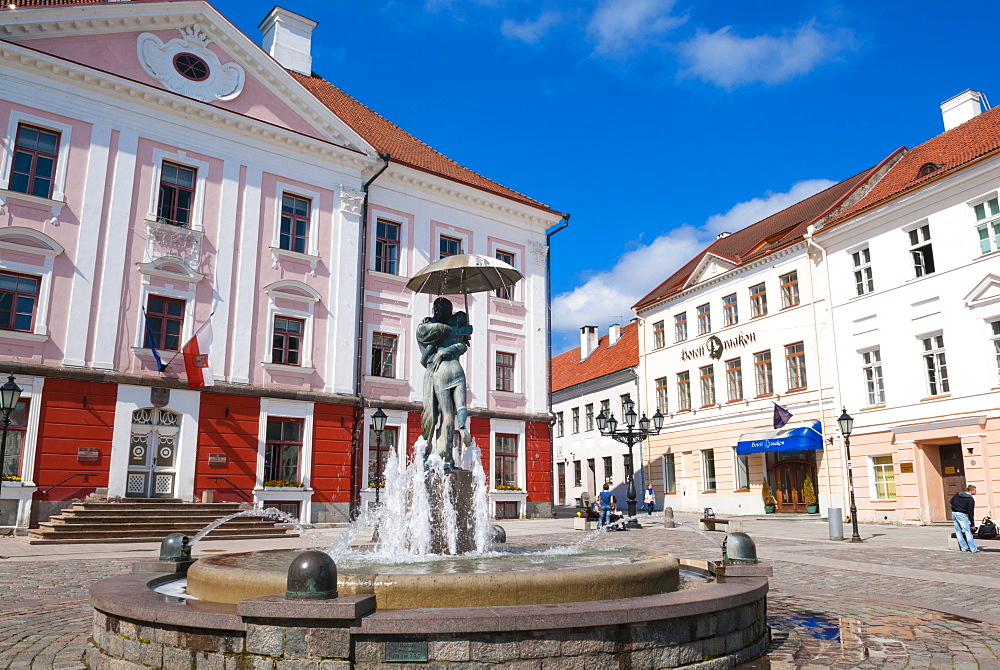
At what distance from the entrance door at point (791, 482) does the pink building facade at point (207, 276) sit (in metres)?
9.61

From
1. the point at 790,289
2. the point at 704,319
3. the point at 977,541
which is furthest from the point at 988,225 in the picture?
the point at 704,319

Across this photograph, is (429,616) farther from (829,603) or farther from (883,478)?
(883,478)

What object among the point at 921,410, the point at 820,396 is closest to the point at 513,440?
the point at 820,396

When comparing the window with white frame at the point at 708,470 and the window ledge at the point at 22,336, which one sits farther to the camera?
the window with white frame at the point at 708,470

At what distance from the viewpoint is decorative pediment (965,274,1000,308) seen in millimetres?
22172

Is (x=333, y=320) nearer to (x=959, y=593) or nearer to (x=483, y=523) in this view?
(x=483, y=523)

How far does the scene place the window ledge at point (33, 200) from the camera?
19.8m

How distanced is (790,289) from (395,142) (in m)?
17.1

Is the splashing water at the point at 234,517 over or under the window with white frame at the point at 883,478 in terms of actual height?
under

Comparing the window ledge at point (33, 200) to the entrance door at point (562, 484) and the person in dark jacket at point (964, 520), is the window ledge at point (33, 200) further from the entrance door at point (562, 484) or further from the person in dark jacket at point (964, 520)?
the entrance door at point (562, 484)

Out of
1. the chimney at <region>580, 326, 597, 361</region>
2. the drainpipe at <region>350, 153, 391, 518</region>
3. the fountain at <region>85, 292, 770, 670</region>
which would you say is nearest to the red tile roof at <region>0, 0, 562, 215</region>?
the drainpipe at <region>350, 153, 391, 518</region>

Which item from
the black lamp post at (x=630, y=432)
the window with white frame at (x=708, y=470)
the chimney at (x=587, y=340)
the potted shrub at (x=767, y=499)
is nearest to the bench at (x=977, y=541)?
the black lamp post at (x=630, y=432)

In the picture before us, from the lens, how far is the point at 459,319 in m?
10.1

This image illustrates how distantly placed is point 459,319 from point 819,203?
91.7 feet
